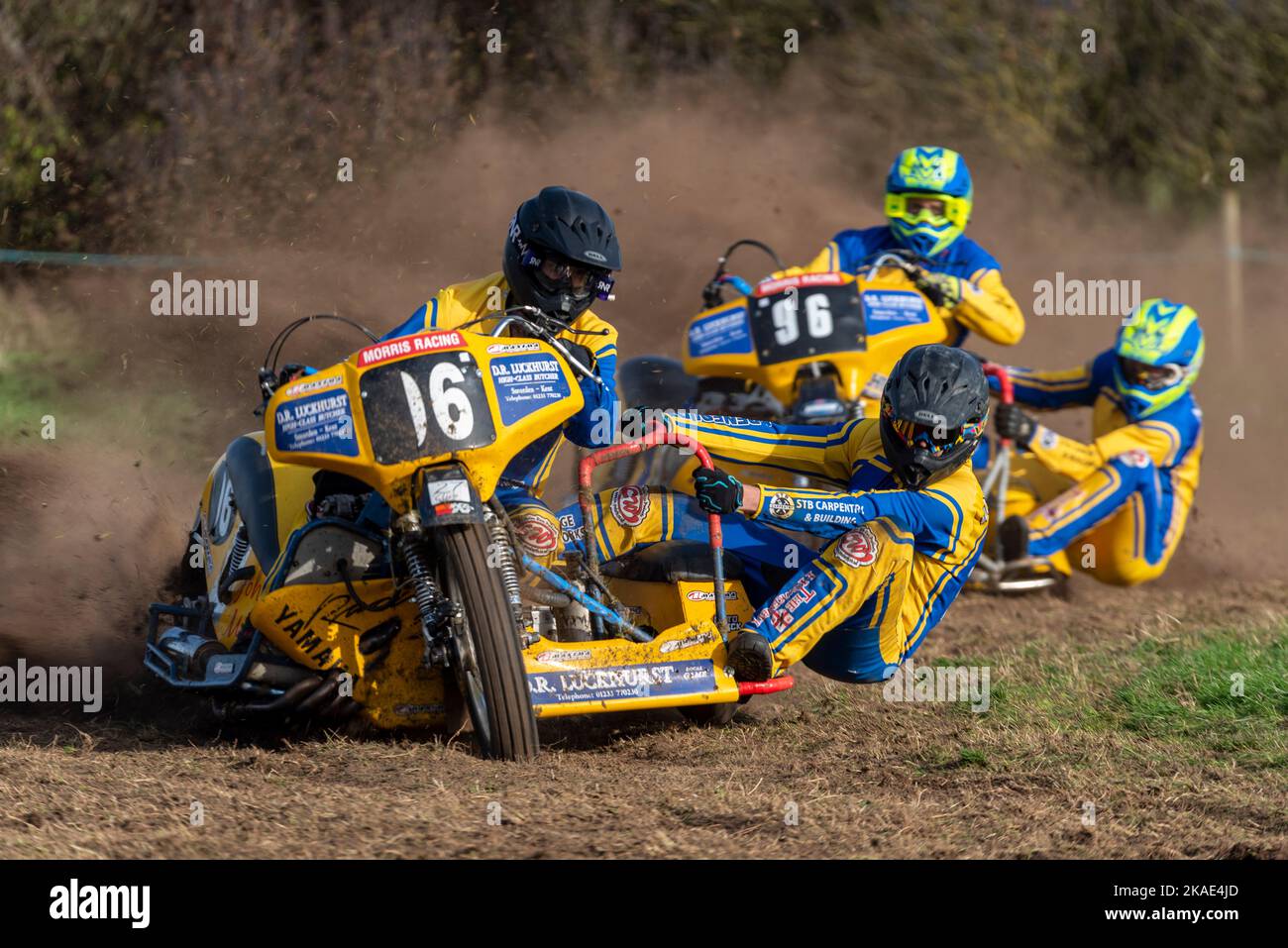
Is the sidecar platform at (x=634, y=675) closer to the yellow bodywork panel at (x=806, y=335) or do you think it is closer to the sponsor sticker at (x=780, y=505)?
the sponsor sticker at (x=780, y=505)

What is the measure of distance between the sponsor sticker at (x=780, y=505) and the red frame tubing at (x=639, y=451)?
0.23 metres

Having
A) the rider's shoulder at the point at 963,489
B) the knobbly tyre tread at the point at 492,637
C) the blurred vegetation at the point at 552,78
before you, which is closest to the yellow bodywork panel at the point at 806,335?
the rider's shoulder at the point at 963,489

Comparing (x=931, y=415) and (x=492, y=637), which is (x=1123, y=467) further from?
(x=492, y=637)

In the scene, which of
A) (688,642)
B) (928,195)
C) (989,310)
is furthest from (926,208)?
(688,642)

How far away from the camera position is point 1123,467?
10.2 meters

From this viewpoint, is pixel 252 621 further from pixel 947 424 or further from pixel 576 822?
pixel 947 424

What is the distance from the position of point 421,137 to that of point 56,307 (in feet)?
13.4

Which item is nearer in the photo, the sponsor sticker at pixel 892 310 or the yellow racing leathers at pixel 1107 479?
the sponsor sticker at pixel 892 310

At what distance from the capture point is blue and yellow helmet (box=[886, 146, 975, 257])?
10383 millimetres

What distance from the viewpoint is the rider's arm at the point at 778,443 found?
7.07 meters

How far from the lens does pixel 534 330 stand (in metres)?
6.33

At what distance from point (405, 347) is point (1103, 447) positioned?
18.5ft

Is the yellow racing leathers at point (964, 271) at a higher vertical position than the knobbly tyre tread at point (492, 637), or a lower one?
higher

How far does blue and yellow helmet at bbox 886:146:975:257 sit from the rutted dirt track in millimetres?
2228
